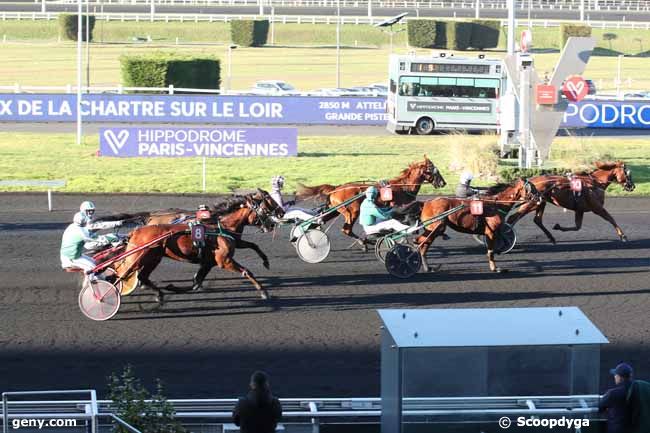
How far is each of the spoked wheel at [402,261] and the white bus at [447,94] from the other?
66.2 ft

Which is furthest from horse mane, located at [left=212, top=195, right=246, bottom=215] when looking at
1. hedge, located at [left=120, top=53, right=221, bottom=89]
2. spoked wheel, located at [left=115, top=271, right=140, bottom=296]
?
hedge, located at [left=120, top=53, right=221, bottom=89]

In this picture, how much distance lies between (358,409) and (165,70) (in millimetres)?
34851

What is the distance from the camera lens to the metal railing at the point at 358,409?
7387mm

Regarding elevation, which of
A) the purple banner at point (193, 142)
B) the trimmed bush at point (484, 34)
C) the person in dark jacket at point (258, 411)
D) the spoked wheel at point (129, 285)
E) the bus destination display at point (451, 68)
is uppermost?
the trimmed bush at point (484, 34)

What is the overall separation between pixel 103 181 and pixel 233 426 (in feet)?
54.0

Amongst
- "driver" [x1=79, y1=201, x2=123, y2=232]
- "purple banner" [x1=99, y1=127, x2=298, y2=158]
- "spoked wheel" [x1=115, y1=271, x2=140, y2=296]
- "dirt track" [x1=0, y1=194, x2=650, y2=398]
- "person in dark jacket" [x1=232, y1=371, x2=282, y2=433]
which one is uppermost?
"purple banner" [x1=99, y1=127, x2=298, y2=158]

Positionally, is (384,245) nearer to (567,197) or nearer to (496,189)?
(496,189)

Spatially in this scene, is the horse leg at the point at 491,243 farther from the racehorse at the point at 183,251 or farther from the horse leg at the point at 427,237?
the racehorse at the point at 183,251

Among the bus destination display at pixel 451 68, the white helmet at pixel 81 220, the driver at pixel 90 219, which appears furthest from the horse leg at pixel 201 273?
the bus destination display at pixel 451 68

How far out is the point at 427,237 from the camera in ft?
51.4

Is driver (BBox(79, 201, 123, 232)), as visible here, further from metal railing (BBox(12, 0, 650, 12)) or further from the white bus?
metal railing (BBox(12, 0, 650, 12))

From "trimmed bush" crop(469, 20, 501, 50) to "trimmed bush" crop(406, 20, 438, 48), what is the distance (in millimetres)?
2320

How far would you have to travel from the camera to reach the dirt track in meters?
11.1

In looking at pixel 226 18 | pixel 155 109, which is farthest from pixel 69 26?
pixel 155 109
